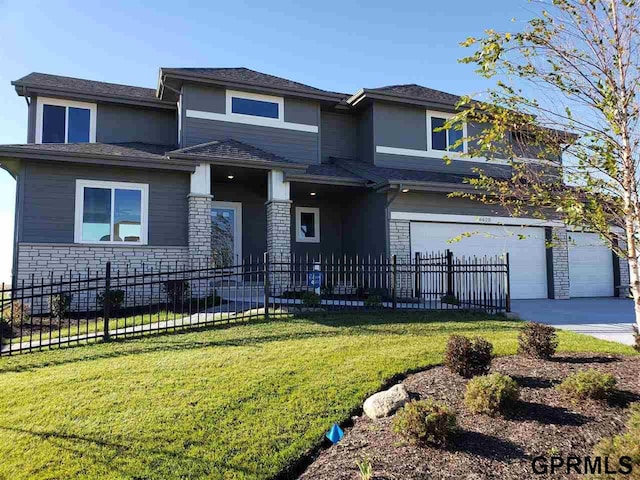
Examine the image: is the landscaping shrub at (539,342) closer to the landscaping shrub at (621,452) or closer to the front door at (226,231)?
the landscaping shrub at (621,452)

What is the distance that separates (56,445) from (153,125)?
44.5ft

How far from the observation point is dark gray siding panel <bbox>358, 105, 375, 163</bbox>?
16688 millimetres

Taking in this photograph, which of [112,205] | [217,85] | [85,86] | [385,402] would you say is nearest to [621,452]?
[385,402]

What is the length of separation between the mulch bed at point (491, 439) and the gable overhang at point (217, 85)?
11917 millimetres

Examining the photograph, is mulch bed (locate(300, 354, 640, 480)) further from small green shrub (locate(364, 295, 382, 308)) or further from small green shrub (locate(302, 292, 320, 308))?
small green shrub (locate(364, 295, 382, 308))

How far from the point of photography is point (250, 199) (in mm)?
16047

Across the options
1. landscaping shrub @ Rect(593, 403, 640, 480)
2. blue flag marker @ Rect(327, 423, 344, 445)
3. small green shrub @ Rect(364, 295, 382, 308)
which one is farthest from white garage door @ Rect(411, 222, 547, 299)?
landscaping shrub @ Rect(593, 403, 640, 480)

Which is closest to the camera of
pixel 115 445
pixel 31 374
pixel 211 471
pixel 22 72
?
pixel 211 471

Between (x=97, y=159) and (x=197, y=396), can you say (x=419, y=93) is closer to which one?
(x=97, y=159)

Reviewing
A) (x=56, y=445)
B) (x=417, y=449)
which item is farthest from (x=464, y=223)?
(x=56, y=445)

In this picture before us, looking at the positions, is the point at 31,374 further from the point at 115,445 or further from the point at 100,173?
the point at 100,173

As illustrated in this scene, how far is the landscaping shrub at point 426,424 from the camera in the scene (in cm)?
401

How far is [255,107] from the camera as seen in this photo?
15531 mm

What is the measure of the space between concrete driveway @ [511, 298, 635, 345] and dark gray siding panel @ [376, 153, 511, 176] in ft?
15.9
